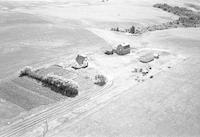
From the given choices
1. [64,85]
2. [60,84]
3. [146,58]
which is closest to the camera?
[64,85]

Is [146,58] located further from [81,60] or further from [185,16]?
[185,16]

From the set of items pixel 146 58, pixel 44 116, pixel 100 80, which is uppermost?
pixel 146 58

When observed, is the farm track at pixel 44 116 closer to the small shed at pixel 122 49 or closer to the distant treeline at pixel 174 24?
the small shed at pixel 122 49

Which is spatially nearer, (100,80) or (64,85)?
(64,85)

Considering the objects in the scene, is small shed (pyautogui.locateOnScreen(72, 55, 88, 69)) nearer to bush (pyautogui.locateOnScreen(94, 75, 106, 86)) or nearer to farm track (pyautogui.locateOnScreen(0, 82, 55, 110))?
bush (pyautogui.locateOnScreen(94, 75, 106, 86))

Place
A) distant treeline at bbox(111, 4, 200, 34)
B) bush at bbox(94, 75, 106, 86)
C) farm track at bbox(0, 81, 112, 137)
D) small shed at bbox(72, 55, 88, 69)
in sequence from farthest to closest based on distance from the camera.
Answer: distant treeline at bbox(111, 4, 200, 34) → small shed at bbox(72, 55, 88, 69) → bush at bbox(94, 75, 106, 86) → farm track at bbox(0, 81, 112, 137)

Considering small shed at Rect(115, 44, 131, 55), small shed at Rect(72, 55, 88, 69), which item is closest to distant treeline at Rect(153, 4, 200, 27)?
small shed at Rect(115, 44, 131, 55)

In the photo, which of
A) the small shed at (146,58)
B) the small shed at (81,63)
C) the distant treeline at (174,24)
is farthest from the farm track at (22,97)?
the distant treeline at (174,24)

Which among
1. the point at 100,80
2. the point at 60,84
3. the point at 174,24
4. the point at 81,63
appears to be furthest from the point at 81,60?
the point at 174,24
